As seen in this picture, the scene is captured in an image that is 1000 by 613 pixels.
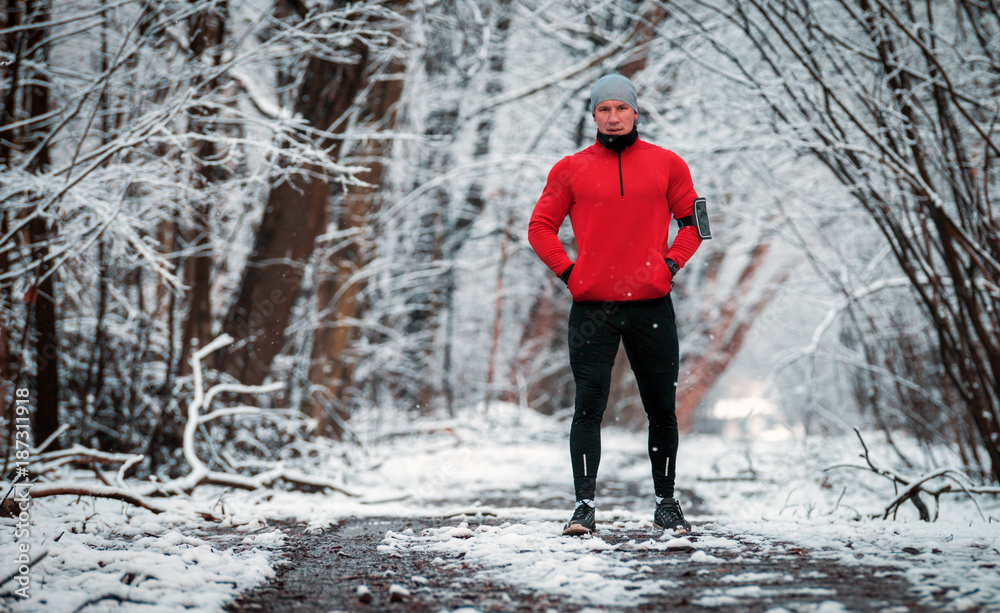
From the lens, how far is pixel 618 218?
304 cm

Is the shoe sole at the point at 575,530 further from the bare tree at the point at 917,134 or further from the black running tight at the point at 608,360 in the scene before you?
the bare tree at the point at 917,134

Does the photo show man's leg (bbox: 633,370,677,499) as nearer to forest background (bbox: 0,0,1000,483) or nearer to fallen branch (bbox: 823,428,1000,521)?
fallen branch (bbox: 823,428,1000,521)

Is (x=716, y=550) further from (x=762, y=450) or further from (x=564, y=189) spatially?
(x=762, y=450)

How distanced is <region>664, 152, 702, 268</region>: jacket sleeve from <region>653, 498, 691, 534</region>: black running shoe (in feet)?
3.48

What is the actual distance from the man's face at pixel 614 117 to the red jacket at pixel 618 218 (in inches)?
3.6

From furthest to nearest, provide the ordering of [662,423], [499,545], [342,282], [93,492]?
[342,282]
[93,492]
[662,423]
[499,545]

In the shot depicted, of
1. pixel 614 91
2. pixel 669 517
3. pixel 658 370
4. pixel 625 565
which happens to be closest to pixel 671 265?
pixel 658 370

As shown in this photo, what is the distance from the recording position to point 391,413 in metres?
12.2

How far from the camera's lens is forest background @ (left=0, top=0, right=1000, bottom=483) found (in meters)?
4.43

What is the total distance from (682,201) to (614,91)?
1.90 feet

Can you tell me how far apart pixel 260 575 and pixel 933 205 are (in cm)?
426

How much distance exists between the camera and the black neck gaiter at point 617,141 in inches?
123

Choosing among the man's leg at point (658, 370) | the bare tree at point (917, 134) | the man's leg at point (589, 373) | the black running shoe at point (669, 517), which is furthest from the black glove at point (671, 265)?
the bare tree at point (917, 134)

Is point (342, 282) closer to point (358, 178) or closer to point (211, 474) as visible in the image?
point (358, 178)
